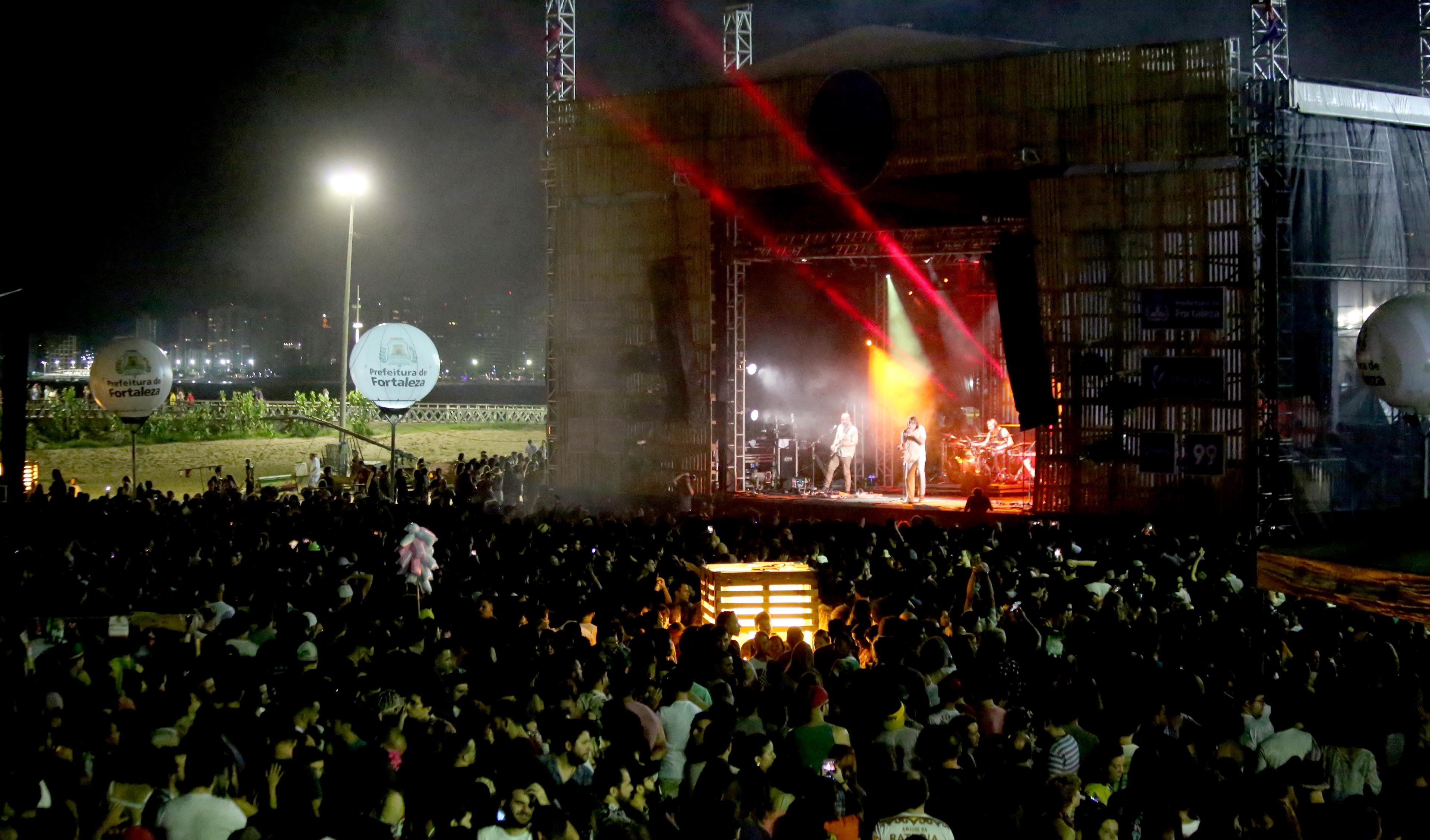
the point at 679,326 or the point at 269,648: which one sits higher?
the point at 679,326

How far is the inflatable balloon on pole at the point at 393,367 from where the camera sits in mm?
13328

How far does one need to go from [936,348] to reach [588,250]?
849cm

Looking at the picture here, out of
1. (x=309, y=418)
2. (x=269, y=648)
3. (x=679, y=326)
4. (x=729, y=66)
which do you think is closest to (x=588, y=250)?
(x=679, y=326)

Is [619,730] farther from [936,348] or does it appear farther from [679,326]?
[936,348]

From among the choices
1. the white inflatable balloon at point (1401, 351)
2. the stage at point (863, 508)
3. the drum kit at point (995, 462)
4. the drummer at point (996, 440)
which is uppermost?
the white inflatable balloon at point (1401, 351)

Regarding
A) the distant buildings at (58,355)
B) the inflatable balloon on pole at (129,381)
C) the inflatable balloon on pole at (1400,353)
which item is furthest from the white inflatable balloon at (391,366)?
the distant buildings at (58,355)

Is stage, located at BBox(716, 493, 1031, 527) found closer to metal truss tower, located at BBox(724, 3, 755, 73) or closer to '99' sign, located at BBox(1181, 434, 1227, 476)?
'99' sign, located at BBox(1181, 434, 1227, 476)

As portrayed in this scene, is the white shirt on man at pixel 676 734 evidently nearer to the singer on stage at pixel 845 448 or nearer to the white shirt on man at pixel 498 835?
the white shirt on man at pixel 498 835

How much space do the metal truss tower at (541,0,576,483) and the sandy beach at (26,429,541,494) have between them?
924cm

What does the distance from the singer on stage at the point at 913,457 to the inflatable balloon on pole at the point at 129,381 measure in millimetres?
11978

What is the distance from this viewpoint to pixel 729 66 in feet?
77.0

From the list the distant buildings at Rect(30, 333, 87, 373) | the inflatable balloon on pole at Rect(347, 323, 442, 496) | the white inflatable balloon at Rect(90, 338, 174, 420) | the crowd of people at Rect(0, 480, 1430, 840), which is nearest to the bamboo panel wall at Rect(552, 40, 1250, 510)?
the inflatable balloon on pole at Rect(347, 323, 442, 496)

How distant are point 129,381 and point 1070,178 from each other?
1469cm

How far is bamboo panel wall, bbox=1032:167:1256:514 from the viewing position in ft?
54.2
